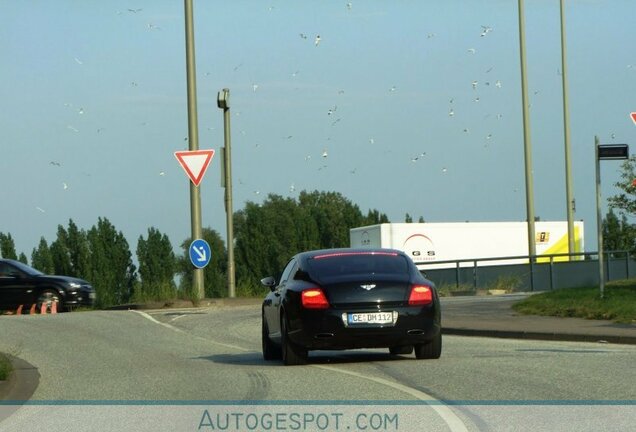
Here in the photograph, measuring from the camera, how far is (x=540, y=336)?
20.2 metres

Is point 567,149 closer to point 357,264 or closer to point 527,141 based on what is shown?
point 527,141

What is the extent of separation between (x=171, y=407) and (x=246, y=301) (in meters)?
22.3

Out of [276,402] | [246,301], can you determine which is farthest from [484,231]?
[276,402]

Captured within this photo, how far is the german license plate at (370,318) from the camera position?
15.9 metres

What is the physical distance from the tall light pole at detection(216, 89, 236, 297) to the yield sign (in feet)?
12.6

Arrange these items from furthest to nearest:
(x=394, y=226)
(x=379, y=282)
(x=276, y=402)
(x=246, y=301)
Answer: (x=394, y=226), (x=246, y=301), (x=379, y=282), (x=276, y=402)

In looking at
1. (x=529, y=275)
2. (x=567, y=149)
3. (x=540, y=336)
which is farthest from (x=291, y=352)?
(x=567, y=149)

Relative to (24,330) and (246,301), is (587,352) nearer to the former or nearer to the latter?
(24,330)

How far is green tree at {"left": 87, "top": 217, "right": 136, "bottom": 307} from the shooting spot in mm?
92250

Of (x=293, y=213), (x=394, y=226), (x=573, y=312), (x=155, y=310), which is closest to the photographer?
(x=573, y=312)

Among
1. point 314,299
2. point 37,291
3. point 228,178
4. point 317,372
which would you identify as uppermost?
point 228,178

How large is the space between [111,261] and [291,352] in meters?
78.6

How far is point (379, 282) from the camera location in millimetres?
16078

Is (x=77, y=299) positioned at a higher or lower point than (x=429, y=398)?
higher
